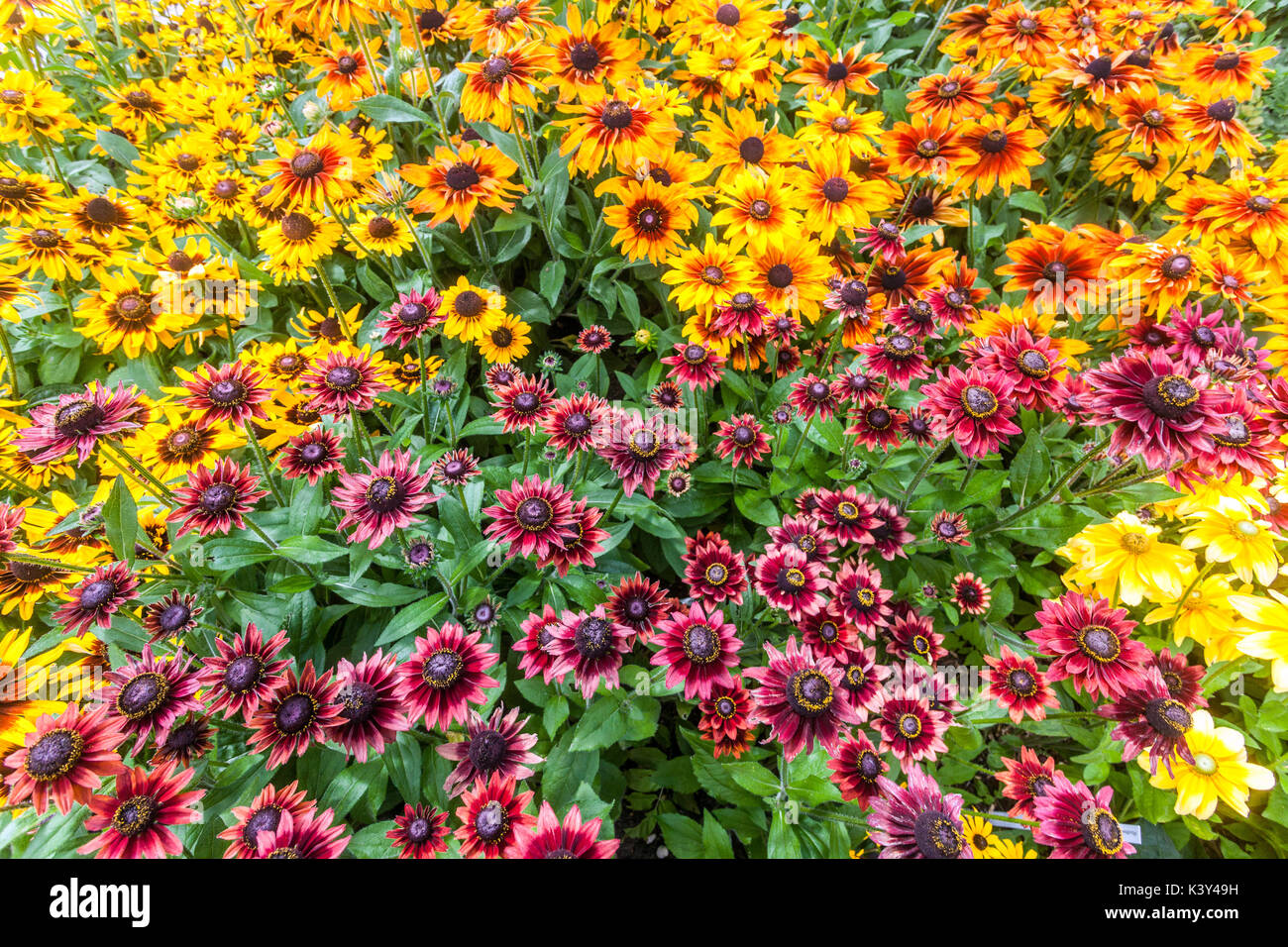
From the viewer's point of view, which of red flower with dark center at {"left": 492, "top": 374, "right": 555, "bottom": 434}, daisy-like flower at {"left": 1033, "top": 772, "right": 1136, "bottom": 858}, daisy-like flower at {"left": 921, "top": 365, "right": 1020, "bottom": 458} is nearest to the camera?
daisy-like flower at {"left": 1033, "top": 772, "right": 1136, "bottom": 858}

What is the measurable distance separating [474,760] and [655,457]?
2.73 ft

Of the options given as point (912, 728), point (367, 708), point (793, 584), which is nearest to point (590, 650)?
point (367, 708)

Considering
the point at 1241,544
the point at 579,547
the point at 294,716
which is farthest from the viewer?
the point at 1241,544

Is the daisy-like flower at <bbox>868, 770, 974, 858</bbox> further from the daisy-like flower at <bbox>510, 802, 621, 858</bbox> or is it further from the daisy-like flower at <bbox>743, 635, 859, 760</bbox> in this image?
the daisy-like flower at <bbox>510, 802, 621, 858</bbox>

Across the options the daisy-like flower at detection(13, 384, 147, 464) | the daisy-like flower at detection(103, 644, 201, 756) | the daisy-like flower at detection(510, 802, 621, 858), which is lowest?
the daisy-like flower at detection(510, 802, 621, 858)

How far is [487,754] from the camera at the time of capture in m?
1.24

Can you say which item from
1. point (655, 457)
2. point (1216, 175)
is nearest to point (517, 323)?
point (655, 457)

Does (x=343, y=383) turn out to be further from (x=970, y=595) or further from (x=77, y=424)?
(x=970, y=595)

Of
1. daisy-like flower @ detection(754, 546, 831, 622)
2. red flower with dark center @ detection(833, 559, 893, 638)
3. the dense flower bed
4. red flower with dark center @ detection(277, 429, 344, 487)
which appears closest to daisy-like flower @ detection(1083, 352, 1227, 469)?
the dense flower bed

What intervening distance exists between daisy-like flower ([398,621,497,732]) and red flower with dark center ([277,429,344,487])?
67 centimetres

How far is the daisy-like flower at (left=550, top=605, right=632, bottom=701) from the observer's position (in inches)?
50.4

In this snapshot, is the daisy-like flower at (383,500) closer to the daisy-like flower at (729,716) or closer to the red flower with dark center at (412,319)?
the red flower with dark center at (412,319)

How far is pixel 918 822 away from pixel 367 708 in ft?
3.76

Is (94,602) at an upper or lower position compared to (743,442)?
lower
